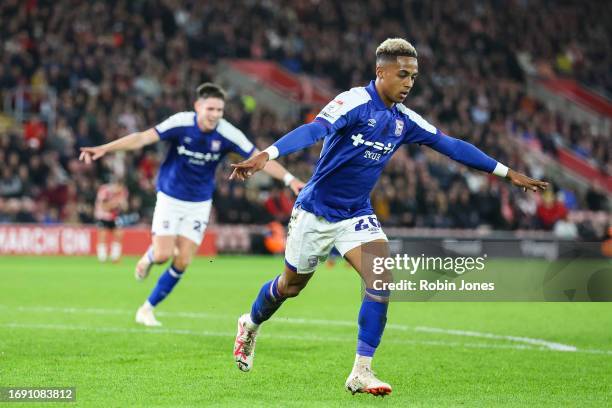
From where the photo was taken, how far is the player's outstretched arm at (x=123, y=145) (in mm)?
8766

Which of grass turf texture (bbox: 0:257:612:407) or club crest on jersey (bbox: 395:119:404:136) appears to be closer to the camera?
grass turf texture (bbox: 0:257:612:407)

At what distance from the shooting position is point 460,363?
359 inches

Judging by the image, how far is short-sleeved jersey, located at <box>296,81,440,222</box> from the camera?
7.66 m

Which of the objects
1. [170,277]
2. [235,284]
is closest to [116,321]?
[170,277]

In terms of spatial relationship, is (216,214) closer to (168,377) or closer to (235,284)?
(235,284)

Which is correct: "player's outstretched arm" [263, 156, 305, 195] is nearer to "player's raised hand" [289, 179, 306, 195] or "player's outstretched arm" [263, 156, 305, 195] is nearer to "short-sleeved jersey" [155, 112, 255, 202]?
"player's raised hand" [289, 179, 306, 195]

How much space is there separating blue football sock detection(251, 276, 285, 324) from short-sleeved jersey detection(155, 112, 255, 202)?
3.60 meters

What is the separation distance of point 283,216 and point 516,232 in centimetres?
736

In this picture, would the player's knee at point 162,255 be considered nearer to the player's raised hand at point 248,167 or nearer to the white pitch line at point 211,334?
the white pitch line at point 211,334

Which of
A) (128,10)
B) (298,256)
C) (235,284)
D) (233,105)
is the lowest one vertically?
(235,284)

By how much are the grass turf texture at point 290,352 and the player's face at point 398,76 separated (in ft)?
7.52

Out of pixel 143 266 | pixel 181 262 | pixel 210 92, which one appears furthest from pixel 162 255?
pixel 210 92

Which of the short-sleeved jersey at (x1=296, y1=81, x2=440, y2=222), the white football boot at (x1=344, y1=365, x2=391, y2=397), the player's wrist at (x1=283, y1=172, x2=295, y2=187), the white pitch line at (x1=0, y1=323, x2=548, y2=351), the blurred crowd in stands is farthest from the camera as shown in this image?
the blurred crowd in stands

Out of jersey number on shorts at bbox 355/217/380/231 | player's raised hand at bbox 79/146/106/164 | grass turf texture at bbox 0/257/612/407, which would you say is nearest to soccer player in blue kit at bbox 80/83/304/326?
grass turf texture at bbox 0/257/612/407
